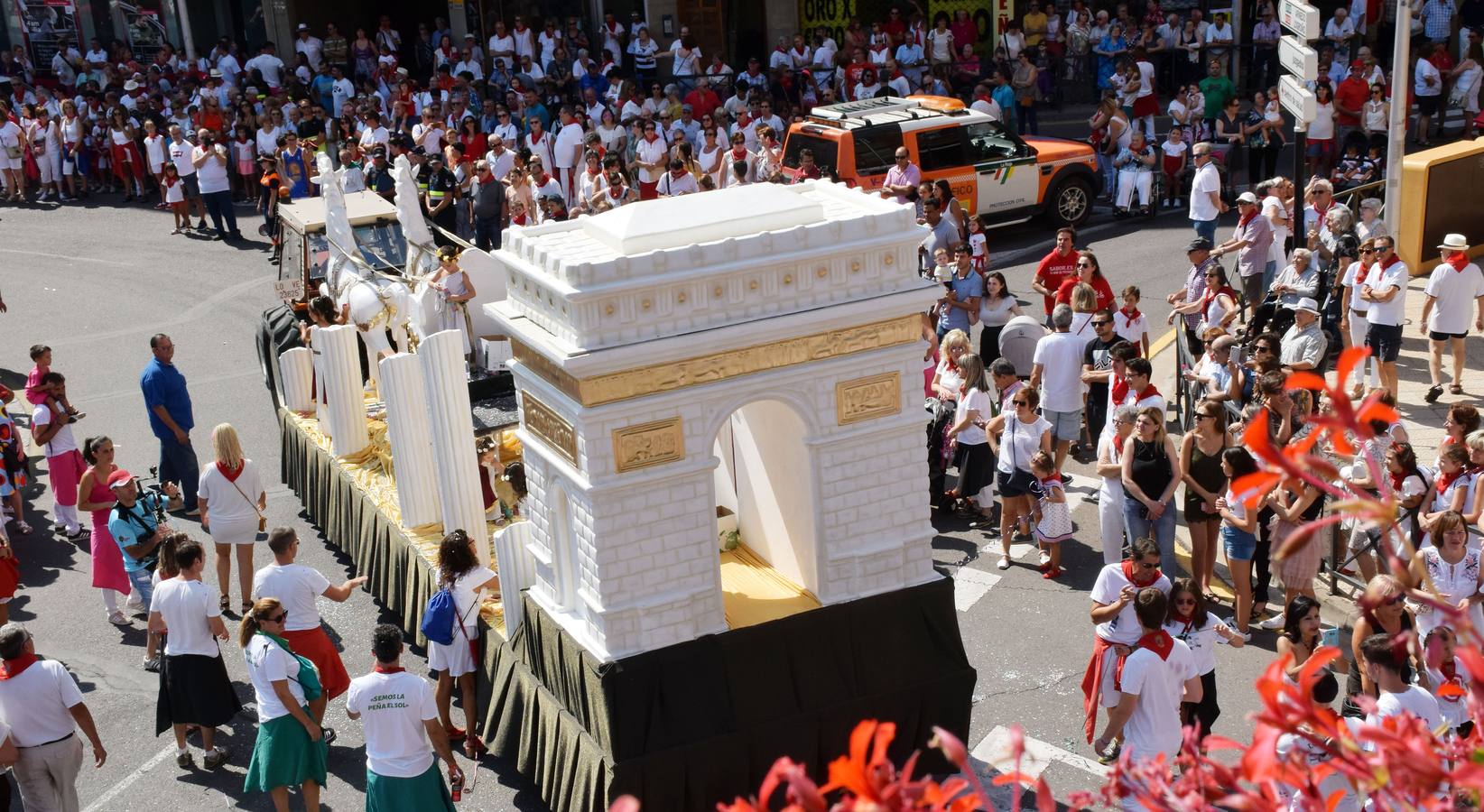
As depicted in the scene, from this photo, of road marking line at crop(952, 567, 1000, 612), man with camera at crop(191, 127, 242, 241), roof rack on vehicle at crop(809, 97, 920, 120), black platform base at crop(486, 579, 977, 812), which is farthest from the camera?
man with camera at crop(191, 127, 242, 241)

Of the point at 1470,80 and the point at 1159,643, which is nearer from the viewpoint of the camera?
the point at 1159,643

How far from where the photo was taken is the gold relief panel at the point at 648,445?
7.92m

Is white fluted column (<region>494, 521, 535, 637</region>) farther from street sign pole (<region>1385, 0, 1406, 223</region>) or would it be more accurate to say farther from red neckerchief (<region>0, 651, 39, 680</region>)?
street sign pole (<region>1385, 0, 1406, 223</region>)

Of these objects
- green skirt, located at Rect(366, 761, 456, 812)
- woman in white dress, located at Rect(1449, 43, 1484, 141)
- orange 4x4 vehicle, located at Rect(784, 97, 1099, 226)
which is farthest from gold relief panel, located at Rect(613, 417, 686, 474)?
woman in white dress, located at Rect(1449, 43, 1484, 141)

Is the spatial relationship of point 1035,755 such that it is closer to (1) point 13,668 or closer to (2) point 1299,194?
(1) point 13,668

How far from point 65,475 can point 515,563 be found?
5729mm

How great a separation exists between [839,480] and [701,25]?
74.4ft

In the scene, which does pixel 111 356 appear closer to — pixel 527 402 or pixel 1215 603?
pixel 527 402

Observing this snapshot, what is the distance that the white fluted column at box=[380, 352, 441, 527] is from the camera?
35.3ft

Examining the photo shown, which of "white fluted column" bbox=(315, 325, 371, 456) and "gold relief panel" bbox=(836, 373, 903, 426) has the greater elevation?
"gold relief panel" bbox=(836, 373, 903, 426)

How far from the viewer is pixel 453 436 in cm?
1020

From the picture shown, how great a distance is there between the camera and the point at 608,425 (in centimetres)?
786

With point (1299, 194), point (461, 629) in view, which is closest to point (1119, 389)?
point (1299, 194)

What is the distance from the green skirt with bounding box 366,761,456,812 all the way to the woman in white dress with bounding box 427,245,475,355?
4539 millimetres
